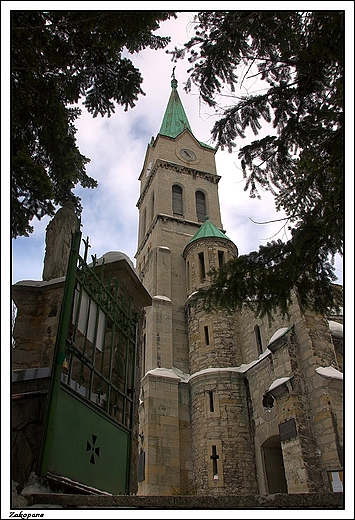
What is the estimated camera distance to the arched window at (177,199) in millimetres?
27231

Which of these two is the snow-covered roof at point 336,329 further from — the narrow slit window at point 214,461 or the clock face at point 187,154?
the clock face at point 187,154

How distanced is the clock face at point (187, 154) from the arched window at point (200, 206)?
361 cm

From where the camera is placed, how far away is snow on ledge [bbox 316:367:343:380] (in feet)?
41.0

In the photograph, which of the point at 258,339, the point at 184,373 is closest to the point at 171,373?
the point at 184,373

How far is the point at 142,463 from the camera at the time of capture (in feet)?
51.8

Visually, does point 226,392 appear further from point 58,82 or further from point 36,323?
point 58,82

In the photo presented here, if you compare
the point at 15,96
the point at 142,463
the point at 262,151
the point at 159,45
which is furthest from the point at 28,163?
the point at 142,463

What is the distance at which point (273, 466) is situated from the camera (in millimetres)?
15039

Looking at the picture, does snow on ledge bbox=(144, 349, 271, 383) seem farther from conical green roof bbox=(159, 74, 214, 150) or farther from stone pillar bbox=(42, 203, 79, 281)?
conical green roof bbox=(159, 74, 214, 150)

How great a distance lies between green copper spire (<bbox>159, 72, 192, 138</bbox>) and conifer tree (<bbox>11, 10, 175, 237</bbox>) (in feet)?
93.5

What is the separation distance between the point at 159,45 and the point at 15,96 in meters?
2.08

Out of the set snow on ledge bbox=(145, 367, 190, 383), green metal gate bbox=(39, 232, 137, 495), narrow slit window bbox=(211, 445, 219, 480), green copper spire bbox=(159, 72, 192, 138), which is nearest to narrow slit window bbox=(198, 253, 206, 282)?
snow on ledge bbox=(145, 367, 190, 383)

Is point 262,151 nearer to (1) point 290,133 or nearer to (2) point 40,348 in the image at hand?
(1) point 290,133

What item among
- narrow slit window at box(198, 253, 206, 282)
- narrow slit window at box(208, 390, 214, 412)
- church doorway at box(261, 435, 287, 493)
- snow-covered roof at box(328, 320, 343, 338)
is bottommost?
church doorway at box(261, 435, 287, 493)
